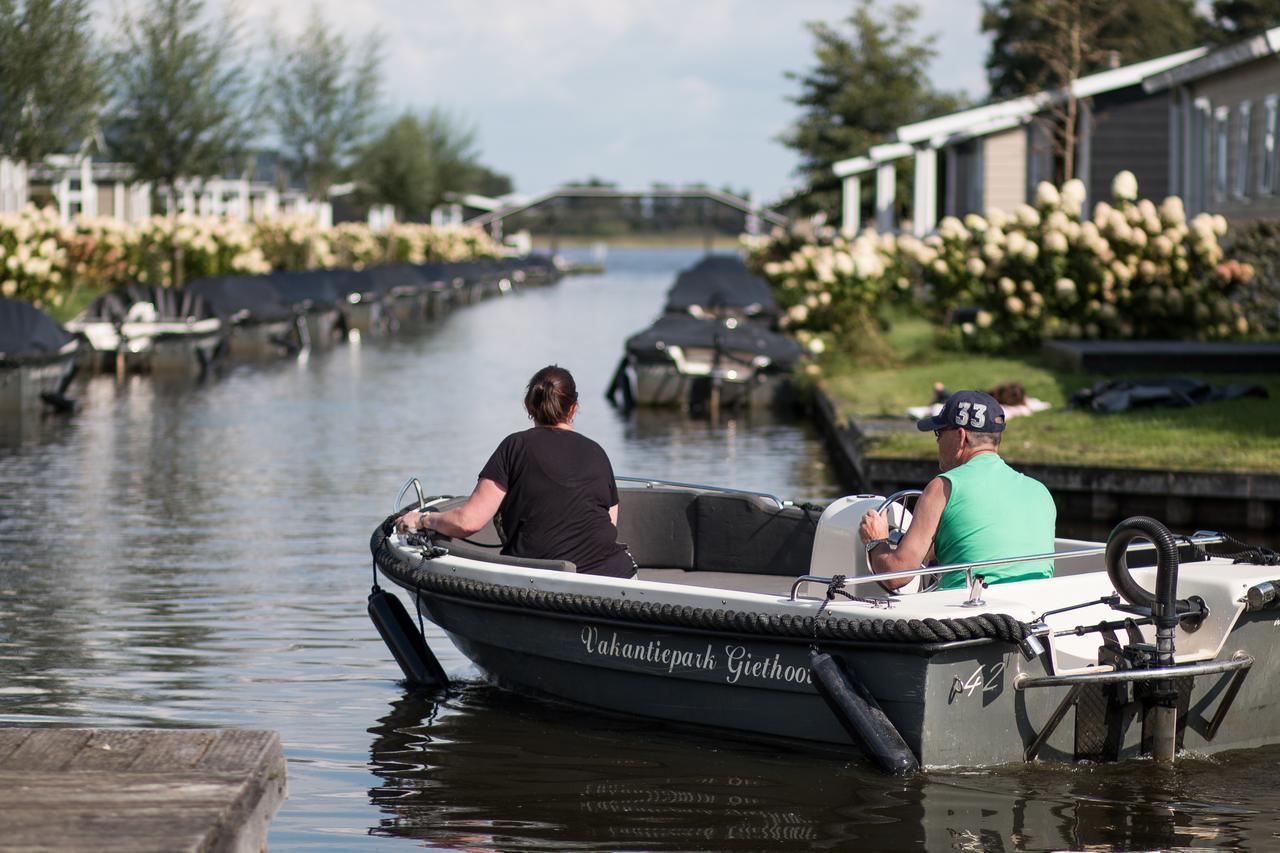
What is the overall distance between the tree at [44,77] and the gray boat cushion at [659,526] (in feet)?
115

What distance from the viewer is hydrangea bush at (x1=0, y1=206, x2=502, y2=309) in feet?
111

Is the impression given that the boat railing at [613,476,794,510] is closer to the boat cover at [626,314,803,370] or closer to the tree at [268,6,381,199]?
the boat cover at [626,314,803,370]

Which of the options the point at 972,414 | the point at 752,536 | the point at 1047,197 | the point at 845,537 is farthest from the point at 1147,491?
the point at 1047,197

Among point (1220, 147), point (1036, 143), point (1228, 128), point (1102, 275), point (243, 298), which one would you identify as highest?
point (1036, 143)

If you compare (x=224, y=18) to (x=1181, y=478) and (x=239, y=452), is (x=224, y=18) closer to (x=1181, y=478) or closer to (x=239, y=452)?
(x=239, y=452)

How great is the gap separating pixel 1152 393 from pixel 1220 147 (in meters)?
12.3

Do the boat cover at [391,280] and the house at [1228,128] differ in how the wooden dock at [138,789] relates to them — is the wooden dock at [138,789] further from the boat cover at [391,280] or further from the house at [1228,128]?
the boat cover at [391,280]

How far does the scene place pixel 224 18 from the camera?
59.2m

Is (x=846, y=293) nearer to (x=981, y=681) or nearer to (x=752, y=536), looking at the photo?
(x=752, y=536)

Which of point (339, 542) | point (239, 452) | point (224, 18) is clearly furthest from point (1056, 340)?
point (224, 18)

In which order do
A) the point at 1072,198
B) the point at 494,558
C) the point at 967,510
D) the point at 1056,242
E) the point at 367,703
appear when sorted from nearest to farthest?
the point at 967,510 → the point at 494,558 → the point at 367,703 → the point at 1056,242 → the point at 1072,198

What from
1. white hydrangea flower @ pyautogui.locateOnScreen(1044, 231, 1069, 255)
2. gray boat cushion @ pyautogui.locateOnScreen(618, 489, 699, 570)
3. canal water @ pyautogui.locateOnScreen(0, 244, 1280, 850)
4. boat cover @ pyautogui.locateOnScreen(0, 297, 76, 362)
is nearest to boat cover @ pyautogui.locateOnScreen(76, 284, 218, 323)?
boat cover @ pyautogui.locateOnScreen(0, 297, 76, 362)

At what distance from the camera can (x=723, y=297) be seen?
131 ft

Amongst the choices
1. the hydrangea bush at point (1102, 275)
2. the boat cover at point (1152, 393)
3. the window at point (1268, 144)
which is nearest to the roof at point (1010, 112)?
the window at point (1268, 144)
